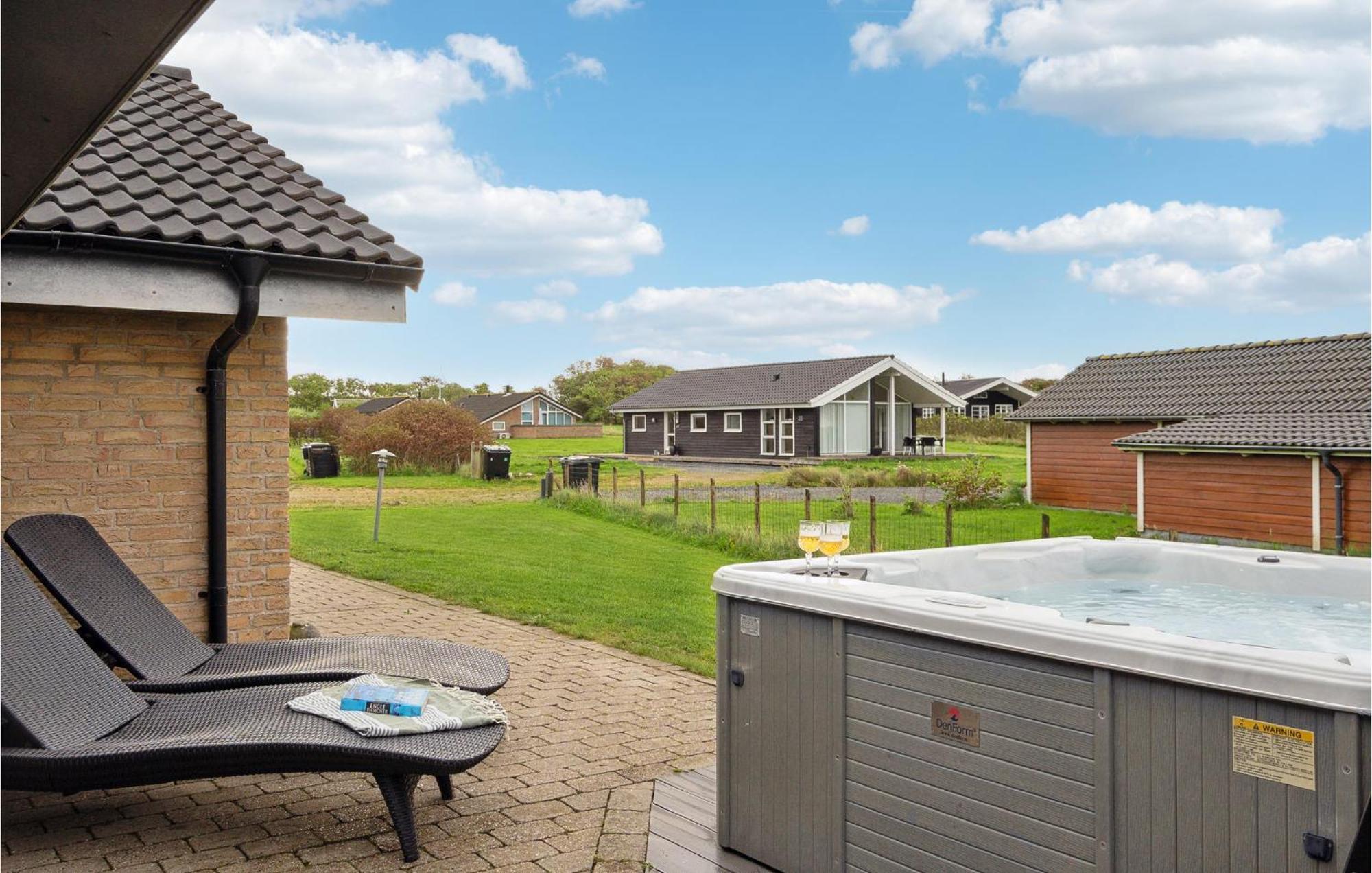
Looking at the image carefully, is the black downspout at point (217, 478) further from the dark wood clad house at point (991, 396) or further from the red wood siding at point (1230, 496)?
the dark wood clad house at point (991, 396)

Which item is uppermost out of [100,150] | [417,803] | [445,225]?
[445,225]

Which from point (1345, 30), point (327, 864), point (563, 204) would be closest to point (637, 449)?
point (563, 204)

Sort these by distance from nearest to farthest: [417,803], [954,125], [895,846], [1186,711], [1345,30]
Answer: [1186,711] → [895,846] → [417,803] → [1345,30] → [954,125]

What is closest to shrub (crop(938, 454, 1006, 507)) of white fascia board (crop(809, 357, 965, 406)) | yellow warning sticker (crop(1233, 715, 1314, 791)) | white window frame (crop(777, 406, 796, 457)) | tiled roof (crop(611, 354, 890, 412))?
white fascia board (crop(809, 357, 965, 406))

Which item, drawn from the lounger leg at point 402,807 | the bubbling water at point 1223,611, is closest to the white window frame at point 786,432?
the bubbling water at point 1223,611

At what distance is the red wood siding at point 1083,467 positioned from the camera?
18438 mm

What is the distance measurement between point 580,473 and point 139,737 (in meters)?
16.1

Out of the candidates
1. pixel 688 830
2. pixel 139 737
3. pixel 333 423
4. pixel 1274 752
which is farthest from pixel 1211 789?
pixel 333 423

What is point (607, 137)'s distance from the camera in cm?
2295

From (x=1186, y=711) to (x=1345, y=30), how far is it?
6.67 metres

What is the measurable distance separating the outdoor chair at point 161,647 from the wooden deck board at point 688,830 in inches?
36.3

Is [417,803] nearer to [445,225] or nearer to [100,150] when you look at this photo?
[100,150]

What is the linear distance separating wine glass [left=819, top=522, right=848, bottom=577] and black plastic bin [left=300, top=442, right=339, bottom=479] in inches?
922

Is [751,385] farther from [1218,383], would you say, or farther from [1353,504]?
[1353,504]
